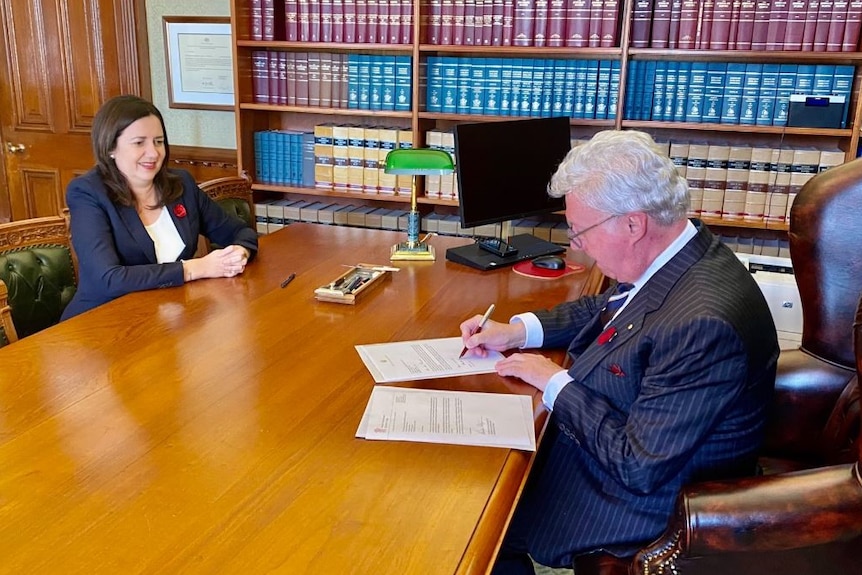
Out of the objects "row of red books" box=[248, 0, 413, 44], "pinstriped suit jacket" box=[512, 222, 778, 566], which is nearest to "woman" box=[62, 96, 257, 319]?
"pinstriped suit jacket" box=[512, 222, 778, 566]

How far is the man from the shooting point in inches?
46.6

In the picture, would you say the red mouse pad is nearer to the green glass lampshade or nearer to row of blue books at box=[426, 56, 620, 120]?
the green glass lampshade

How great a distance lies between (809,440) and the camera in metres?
1.69

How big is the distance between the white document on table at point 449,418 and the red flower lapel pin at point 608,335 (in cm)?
18

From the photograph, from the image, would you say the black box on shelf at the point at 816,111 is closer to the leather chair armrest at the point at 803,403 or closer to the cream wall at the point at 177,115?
the leather chair armrest at the point at 803,403

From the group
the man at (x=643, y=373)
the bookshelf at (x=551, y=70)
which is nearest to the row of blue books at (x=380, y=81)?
the bookshelf at (x=551, y=70)

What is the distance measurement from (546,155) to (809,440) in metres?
1.21

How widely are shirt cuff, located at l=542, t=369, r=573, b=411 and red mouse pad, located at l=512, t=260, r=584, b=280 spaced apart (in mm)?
837

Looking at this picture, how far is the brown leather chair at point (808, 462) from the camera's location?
116 centimetres

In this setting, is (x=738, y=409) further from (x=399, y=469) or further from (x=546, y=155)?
(x=546, y=155)

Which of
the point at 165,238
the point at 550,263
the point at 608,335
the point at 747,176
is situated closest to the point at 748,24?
the point at 747,176

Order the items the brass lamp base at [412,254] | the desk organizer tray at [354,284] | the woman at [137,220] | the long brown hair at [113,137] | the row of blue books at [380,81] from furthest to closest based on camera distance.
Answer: the row of blue books at [380,81] < the brass lamp base at [412,254] < the long brown hair at [113,137] < the woman at [137,220] < the desk organizer tray at [354,284]

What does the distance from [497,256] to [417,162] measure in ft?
1.29

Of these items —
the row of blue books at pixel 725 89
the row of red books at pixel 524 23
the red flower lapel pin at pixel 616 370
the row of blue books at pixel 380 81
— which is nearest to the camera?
the red flower lapel pin at pixel 616 370
